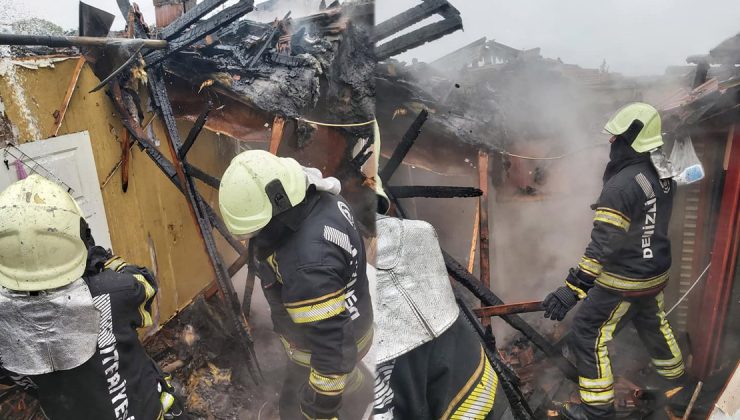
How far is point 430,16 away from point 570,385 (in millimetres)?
3006

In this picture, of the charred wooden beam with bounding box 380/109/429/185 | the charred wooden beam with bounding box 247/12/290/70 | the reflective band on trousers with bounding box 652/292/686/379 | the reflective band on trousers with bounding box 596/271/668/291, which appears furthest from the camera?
the charred wooden beam with bounding box 247/12/290/70

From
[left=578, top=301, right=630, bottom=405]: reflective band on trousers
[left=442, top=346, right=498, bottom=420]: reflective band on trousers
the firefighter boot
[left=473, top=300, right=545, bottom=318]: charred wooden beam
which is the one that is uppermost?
[left=473, top=300, right=545, bottom=318]: charred wooden beam

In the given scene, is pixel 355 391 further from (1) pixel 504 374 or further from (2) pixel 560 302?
(2) pixel 560 302

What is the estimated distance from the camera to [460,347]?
179 cm

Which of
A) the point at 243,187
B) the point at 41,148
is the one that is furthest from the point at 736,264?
the point at 41,148

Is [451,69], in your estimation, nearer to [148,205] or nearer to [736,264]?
[736,264]

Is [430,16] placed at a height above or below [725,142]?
above

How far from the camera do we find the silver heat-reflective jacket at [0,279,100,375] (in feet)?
6.04

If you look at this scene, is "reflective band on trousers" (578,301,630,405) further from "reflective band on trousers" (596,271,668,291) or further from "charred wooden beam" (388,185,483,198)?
"charred wooden beam" (388,185,483,198)

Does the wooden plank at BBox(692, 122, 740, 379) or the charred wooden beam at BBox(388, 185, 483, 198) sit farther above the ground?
the charred wooden beam at BBox(388, 185, 483, 198)

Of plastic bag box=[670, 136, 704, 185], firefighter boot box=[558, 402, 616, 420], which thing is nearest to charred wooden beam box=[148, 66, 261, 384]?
firefighter boot box=[558, 402, 616, 420]

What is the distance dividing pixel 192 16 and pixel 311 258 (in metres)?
2.58

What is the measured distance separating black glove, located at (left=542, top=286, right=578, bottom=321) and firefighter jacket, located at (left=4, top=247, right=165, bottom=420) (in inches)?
79.8

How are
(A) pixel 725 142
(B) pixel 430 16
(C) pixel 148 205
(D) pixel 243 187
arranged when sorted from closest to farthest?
(B) pixel 430 16 < (D) pixel 243 187 < (A) pixel 725 142 < (C) pixel 148 205
